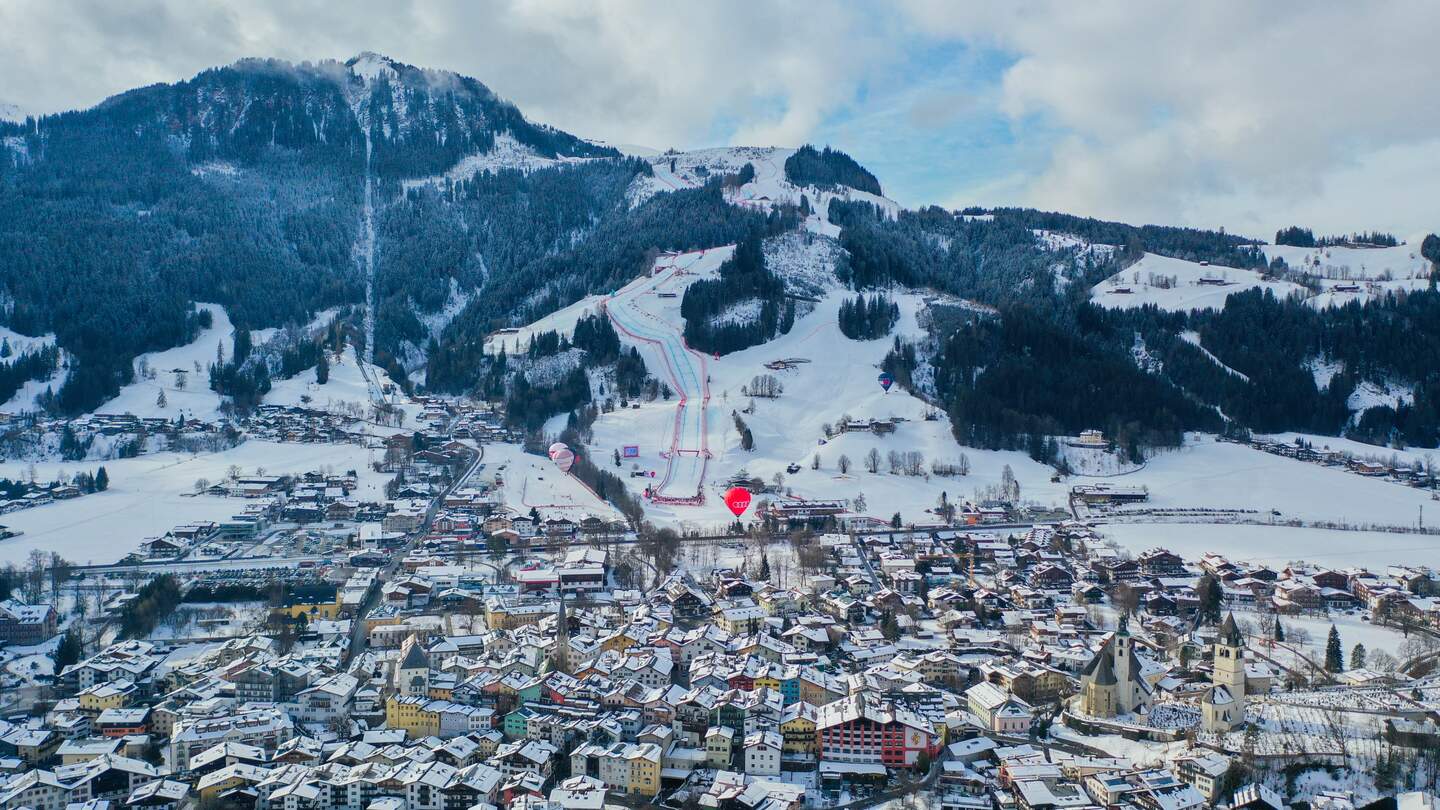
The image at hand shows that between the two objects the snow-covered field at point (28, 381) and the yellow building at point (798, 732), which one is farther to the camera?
the snow-covered field at point (28, 381)

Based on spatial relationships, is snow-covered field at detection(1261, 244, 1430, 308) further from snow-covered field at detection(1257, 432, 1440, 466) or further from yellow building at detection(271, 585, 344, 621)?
yellow building at detection(271, 585, 344, 621)

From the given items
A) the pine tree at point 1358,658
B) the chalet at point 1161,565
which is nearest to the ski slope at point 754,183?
the chalet at point 1161,565

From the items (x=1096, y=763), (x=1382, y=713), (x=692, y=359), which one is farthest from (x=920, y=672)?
(x=692, y=359)

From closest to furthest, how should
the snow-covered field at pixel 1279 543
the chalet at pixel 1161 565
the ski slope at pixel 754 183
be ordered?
the chalet at pixel 1161 565
the snow-covered field at pixel 1279 543
the ski slope at pixel 754 183

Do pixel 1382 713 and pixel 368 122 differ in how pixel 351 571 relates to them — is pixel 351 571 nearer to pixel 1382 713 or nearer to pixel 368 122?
pixel 1382 713

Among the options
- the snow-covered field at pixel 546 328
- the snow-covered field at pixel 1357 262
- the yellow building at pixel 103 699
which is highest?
the snow-covered field at pixel 1357 262

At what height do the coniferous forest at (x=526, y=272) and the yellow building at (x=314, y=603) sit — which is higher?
the coniferous forest at (x=526, y=272)

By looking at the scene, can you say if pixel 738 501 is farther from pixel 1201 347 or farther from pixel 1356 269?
pixel 1356 269

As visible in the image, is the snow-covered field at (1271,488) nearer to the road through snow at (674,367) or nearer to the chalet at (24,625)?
the road through snow at (674,367)

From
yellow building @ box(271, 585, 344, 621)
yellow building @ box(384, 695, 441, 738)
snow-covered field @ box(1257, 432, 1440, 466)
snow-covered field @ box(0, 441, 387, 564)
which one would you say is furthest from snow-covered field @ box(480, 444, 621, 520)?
snow-covered field @ box(1257, 432, 1440, 466)

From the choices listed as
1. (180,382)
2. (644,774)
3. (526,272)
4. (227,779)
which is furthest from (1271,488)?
(180,382)
